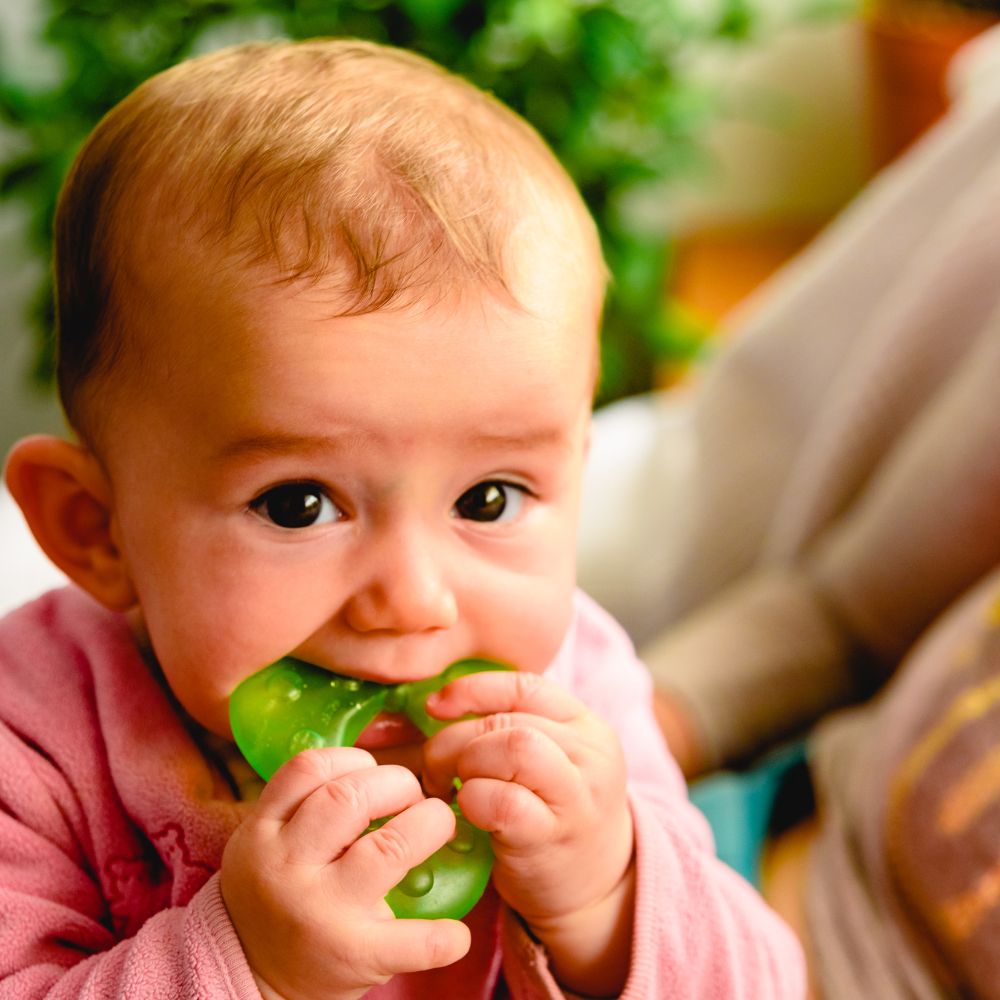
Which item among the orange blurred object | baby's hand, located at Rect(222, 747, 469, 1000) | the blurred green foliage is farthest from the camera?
the orange blurred object

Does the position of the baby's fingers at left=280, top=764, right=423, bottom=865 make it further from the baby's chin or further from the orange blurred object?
the orange blurred object

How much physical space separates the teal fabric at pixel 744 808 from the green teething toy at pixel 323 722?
15.7 inches

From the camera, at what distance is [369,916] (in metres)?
0.54

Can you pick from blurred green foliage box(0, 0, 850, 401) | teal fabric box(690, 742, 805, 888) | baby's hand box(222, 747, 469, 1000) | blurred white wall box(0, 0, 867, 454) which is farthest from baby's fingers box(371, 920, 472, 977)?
blurred white wall box(0, 0, 867, 454)

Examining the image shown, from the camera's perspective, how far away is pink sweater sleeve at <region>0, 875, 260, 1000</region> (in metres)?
0.54

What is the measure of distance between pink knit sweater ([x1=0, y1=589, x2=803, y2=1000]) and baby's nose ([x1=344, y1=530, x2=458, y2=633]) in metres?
0.15

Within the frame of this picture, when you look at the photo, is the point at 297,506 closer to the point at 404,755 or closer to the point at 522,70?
the point at 404,755

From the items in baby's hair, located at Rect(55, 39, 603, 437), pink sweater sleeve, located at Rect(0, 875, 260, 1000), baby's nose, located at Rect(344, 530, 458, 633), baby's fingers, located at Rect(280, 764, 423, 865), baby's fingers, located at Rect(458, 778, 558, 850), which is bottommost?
pink sweater sleeve, located at Rect(0, 875, 260, 1000)

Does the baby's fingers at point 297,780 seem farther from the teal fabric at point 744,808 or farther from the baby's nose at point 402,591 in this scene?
the teal fabric at point 744,808

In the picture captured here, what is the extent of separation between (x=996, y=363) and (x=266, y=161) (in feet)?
2.27

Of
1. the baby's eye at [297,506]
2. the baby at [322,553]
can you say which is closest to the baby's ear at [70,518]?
the baby at [322,553]

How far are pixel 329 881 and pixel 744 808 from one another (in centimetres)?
53

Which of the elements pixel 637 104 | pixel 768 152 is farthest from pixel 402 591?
pixel 768 152

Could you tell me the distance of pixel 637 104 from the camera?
185 cm
